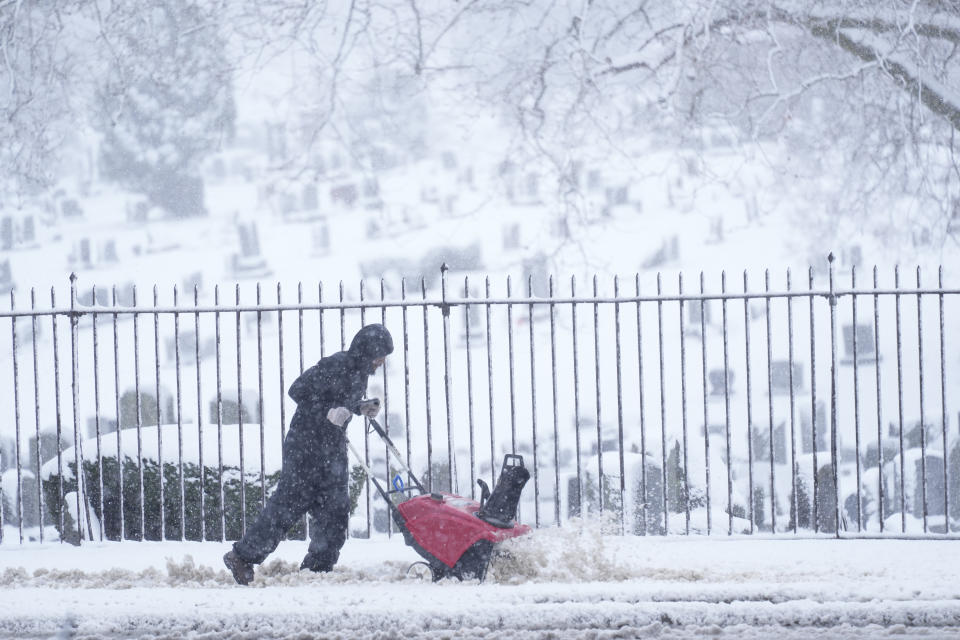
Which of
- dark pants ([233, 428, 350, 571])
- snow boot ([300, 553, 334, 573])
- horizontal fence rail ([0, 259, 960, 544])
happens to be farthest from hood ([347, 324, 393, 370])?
snow boot ([300, 553, 334, 573])

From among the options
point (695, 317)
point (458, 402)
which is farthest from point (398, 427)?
point (695, 317)

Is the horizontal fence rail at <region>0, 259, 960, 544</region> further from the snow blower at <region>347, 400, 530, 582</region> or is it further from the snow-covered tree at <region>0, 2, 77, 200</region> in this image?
the snow-covered tree at <region>0, 2, 77, 200</region>

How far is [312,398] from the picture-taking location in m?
6.11

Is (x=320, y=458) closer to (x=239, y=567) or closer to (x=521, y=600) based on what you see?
(x=239, y=567)

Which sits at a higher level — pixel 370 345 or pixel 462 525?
pixel 370 345

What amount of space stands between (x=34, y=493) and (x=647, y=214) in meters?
30.9

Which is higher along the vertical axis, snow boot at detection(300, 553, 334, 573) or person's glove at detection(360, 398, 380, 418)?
person's glove at detection(360, 398, 380, 418)

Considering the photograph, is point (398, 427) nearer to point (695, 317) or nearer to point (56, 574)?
point (695, 317)

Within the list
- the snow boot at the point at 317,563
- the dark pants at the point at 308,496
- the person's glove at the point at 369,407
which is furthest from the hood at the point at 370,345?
the snow boot at the point at 317,563

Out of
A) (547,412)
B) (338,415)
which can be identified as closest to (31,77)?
(338,415)

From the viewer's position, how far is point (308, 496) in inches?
245

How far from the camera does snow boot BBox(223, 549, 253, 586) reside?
6133 mm

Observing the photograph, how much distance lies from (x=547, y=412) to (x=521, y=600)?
1685cm

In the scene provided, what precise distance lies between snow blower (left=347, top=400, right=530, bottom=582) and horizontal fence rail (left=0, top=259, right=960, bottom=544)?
42.4 inches
